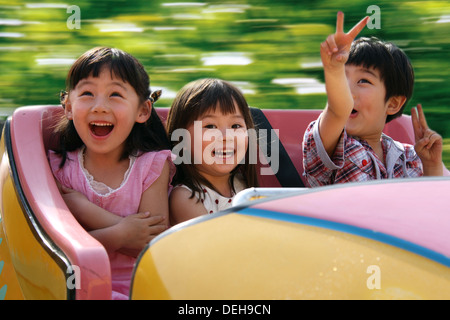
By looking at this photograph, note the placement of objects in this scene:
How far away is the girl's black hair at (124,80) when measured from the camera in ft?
5.00

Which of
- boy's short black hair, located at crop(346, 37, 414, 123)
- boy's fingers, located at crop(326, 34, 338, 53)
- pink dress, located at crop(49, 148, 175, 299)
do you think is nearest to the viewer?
boy's fingers, located at crop(326, 34, 338, 53)

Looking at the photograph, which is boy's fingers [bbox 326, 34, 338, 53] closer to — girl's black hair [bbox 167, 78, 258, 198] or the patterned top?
girl's black hair [bbox 167, 78, 258, 198]

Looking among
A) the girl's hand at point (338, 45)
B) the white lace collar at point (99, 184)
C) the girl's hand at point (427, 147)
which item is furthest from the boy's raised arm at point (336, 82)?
the white lace collar at point (99, 184)

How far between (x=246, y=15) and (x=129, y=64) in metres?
1.92

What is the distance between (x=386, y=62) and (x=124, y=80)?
667 mm

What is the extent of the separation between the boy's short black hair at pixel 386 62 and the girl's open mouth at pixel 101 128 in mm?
639

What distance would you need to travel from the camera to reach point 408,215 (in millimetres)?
965

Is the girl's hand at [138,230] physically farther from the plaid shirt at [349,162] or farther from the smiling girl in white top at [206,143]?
the plaid shirt at [349,162]

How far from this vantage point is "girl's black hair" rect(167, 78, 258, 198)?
160 cm

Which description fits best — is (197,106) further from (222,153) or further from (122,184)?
(122,184)

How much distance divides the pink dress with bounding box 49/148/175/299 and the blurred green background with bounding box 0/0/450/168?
1.58 metres

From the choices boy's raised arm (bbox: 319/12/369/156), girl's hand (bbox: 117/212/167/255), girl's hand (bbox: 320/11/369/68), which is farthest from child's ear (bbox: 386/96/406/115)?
girl's hand (bbox: 117/212/167/255)

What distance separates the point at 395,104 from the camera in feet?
5.90

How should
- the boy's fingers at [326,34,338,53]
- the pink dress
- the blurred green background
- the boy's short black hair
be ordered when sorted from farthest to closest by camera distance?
the blurred green background < the boy's short black hair < the pink dress < the boy's fingers at [326,34,338,53]
